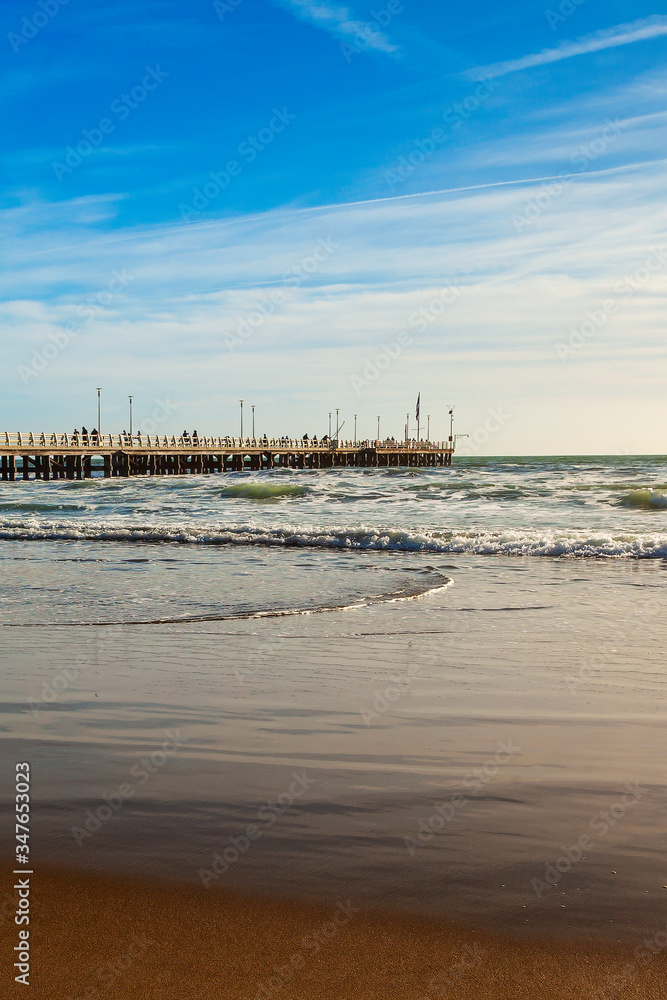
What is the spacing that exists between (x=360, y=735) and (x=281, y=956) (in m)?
2.32

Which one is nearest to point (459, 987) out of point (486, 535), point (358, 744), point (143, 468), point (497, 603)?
point (358, 744)

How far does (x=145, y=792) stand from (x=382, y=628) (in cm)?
468

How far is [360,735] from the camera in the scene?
489 cm

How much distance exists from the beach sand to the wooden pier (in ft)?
180

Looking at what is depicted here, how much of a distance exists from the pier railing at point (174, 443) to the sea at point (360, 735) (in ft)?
158

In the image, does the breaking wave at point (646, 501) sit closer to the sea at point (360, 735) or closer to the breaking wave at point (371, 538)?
the breaking wave at point (371, 538)

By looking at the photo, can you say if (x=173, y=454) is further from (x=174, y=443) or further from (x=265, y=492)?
(x=265, y=492)

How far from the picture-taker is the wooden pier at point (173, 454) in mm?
58438

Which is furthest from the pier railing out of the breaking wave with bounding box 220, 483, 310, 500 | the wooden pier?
the breaking wave with bounding box 220, 483, 310, 500

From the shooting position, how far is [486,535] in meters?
18.8

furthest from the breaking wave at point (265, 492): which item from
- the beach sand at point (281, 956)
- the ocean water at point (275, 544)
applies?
the beach sand at point (281, 956)

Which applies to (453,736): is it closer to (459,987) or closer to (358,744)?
(358,744)

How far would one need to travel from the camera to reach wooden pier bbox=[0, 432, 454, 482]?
5844 centimetres

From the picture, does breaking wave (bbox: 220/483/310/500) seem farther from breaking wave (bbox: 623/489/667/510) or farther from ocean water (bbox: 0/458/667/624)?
breaking wave (bbox: 623/489/667/510)
